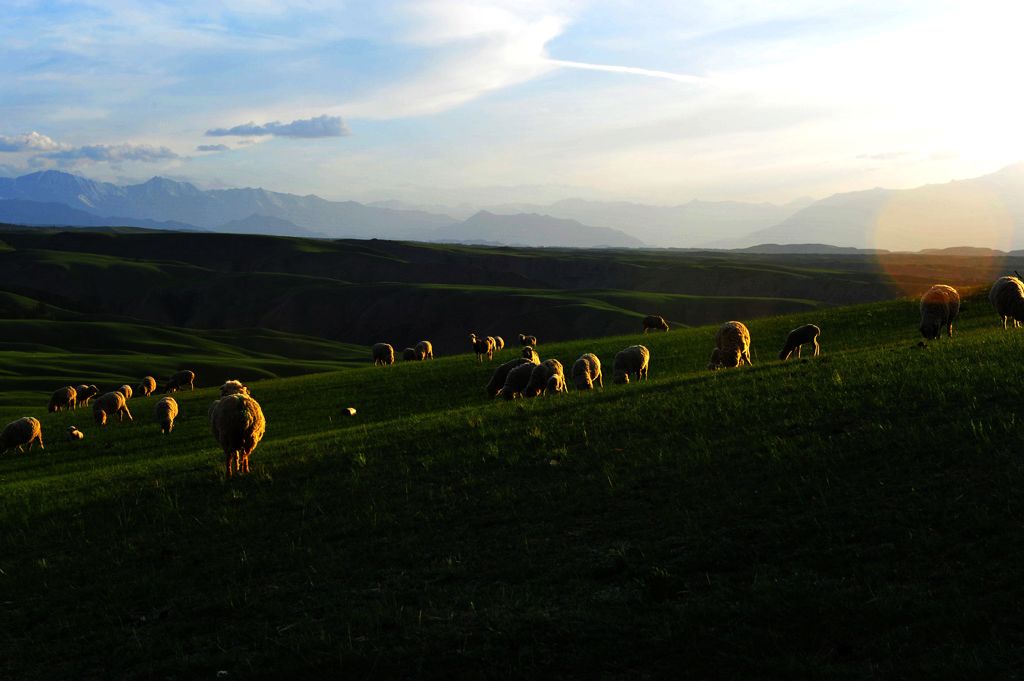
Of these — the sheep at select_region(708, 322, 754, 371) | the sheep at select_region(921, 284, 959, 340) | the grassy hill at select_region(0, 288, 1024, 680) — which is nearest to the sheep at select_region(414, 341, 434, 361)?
the sheep at select_region(708, 322, 754, 371)

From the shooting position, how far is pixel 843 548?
8.70 metres

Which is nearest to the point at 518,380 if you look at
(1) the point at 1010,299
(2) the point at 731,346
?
(2) the point at 731,346

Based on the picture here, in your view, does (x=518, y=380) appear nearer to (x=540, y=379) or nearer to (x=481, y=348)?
(x=540, y=379)

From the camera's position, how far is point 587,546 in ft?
32.9

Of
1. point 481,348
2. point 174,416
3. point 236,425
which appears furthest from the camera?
point 481,348

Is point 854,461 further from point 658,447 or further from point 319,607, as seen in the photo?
point 319,607

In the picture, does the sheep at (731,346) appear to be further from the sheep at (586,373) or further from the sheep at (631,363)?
the sheep at (586,373)

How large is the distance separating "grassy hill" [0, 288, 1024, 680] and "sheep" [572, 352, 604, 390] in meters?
7.88

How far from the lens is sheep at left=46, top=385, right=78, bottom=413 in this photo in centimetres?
4303

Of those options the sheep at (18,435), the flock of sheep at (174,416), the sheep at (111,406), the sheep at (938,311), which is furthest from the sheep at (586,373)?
the sheep at (111,406)

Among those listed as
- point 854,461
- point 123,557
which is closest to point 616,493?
point 854,461

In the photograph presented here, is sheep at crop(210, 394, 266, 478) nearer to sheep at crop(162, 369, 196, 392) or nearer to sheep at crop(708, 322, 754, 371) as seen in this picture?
sheep at crop(708, 322, 754, 371)

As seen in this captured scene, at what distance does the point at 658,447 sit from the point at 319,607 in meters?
6.89

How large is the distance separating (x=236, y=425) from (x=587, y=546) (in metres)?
9.35
